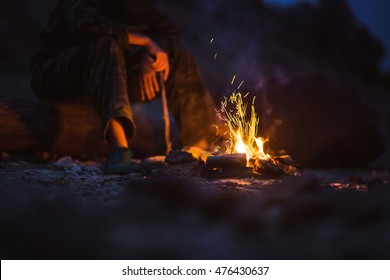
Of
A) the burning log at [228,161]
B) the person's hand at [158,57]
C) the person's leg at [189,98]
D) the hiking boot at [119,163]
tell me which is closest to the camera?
the burning log at [228,161]

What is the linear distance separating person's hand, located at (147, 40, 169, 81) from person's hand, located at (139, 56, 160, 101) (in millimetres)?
36

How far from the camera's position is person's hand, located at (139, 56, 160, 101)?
3.18 metres

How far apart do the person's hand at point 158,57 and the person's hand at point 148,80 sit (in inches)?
1.4

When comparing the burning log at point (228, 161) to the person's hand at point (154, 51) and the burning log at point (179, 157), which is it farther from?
the person's hand at point (154, 51)

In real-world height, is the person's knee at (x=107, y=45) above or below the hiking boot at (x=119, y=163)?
above

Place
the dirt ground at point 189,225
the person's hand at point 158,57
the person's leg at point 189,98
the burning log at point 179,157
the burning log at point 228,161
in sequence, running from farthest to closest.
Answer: the person's leg at point 189,98, the person's hand at point 158,57, the burning log at point 179,157, the burning log at point 228,161, the dirt ground at point 189,225

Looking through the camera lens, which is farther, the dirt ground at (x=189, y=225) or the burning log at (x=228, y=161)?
the burning log at (x=228, y=161)

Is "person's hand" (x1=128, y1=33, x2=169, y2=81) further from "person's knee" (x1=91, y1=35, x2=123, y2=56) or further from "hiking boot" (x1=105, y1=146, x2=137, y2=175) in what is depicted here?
"hiking boot" (x1=105, y1=146, x2=137, y2=175)

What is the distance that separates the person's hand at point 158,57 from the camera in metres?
3.17

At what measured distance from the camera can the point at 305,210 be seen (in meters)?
1.40

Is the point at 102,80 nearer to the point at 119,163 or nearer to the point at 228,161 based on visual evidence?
the point at 119,163

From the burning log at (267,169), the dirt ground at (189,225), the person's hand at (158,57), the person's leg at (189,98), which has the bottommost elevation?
the dirt ground at (189,225)

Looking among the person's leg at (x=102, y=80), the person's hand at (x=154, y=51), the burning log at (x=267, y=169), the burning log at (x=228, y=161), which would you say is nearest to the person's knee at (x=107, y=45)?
the person's leg at (x=102, y=80)

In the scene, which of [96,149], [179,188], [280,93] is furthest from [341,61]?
[179,188]
